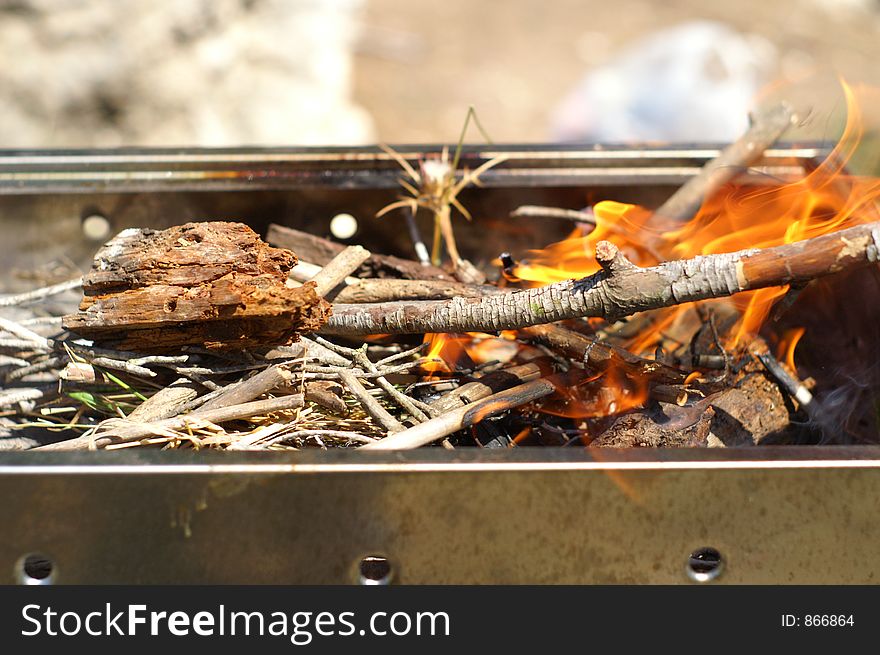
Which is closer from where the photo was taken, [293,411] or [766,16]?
[293,411]

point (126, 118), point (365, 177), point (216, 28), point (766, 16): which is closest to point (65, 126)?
point (126, 118)

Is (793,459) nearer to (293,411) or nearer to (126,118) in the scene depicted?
(293,411)

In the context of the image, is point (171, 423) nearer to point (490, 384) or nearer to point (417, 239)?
point (490, 384)

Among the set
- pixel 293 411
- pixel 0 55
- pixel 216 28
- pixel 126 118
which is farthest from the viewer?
pixel 216 28

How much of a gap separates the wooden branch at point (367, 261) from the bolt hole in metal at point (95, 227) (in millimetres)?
608

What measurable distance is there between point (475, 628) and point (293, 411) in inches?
24.7

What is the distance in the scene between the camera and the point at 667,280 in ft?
6.07

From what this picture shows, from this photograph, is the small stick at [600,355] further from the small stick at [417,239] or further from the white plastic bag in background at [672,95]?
the white plastic bag in background at [672,95]

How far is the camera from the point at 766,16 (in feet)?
25.4

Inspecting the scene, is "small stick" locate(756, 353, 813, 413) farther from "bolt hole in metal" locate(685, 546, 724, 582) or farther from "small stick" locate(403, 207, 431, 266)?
"small stick" locate(403, 207, 431, 266)

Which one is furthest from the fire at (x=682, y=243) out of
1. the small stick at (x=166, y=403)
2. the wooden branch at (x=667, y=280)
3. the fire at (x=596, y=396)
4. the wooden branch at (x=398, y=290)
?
the small stick at (x=166, y=403)

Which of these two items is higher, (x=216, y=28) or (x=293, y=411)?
(x=216, y=28)

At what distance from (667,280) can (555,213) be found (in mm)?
885

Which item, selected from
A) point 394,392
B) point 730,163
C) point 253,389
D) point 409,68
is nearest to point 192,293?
point 253,389
